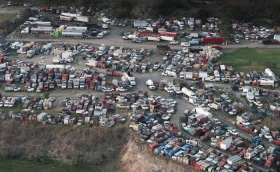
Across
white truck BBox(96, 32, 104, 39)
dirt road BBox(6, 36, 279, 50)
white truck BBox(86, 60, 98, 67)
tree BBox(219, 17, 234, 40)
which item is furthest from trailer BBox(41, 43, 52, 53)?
tree BBox(219, 17, 234, 40)

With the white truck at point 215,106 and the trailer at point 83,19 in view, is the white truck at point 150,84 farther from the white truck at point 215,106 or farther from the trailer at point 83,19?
the trailer at point 83,19

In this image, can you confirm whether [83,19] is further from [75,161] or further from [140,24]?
[75,161]

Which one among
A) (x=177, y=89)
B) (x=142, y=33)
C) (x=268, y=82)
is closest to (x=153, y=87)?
(x=177, y=89)

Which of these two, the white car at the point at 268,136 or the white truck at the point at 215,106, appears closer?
the white car at the point at 268,136

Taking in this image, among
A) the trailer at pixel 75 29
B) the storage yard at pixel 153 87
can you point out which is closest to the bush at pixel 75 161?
the storage yard at pixel 153 87

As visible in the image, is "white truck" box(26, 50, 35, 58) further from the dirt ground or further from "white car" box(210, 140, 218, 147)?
"white car" box(210, 140, 218, 147)

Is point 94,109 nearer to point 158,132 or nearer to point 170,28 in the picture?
point 158,132
